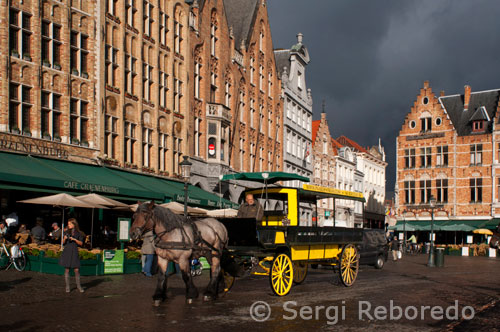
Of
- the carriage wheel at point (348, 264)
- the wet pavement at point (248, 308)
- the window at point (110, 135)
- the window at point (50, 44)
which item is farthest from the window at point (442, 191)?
the carriage wheel at point (348, 264)

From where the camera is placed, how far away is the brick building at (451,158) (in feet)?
210

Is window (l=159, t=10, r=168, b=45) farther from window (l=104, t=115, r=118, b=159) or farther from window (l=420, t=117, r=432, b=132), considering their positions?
window (l=420, t=117, r=432, b=132)

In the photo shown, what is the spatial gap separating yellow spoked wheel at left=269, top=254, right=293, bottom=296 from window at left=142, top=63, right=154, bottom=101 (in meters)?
20.8

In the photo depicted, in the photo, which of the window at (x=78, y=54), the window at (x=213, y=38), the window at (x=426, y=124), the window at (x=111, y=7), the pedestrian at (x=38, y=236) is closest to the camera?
the pedestrian at (x=38, y=236)

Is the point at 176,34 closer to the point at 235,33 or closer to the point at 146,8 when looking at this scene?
the point at 146,8

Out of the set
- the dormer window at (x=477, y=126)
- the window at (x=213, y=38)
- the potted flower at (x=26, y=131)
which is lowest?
the potted flower at (x=26, y=131)

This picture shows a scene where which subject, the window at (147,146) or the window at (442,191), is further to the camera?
the window at (442,191)

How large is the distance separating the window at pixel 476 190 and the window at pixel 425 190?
465 cm

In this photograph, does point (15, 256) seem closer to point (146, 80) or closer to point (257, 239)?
point (257, 239)

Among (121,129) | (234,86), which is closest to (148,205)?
(121,129)

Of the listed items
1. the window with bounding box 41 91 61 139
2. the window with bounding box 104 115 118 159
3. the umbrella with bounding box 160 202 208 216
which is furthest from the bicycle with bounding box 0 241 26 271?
the window with bounding box 104 115 118 159

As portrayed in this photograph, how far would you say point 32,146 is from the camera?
24.7 meters

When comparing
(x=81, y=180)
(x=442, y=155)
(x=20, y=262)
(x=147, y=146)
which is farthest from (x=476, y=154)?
(x=20, y=262)

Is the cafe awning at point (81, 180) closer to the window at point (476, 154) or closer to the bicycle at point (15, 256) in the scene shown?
the bicycle at point (15, 256)
